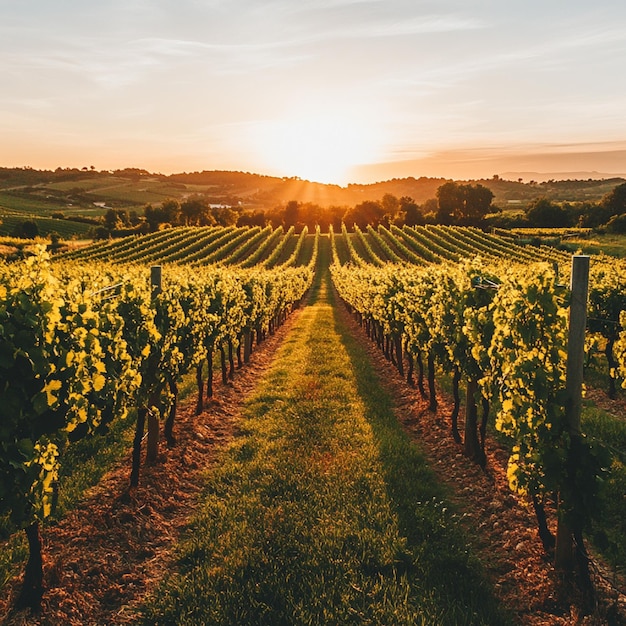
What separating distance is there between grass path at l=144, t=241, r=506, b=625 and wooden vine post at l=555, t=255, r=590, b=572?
105 cm

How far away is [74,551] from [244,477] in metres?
2.66

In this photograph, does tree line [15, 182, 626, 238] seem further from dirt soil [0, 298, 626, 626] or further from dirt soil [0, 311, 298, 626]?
dirt soil [0, 311, 298, 626]

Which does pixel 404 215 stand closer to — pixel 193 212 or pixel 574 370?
pixel 193 212

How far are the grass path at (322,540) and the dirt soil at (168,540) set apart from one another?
33cm

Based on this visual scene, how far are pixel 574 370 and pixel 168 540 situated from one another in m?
5.52

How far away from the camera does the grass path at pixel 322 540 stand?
481cm

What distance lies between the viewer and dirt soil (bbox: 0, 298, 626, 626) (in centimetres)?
493

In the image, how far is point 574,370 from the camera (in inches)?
207

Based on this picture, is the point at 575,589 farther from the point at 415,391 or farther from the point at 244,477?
the point at 415,391

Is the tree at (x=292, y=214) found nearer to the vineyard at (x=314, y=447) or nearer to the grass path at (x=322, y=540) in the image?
the vineyard at (x=314, y=447)

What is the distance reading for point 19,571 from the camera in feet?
18.0

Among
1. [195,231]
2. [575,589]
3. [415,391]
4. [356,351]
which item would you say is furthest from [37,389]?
[195,231]

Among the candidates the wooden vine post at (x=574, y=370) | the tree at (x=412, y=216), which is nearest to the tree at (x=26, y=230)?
the tree at (x=412, y=216)

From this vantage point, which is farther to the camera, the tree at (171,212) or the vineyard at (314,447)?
the tree at (171,212)
